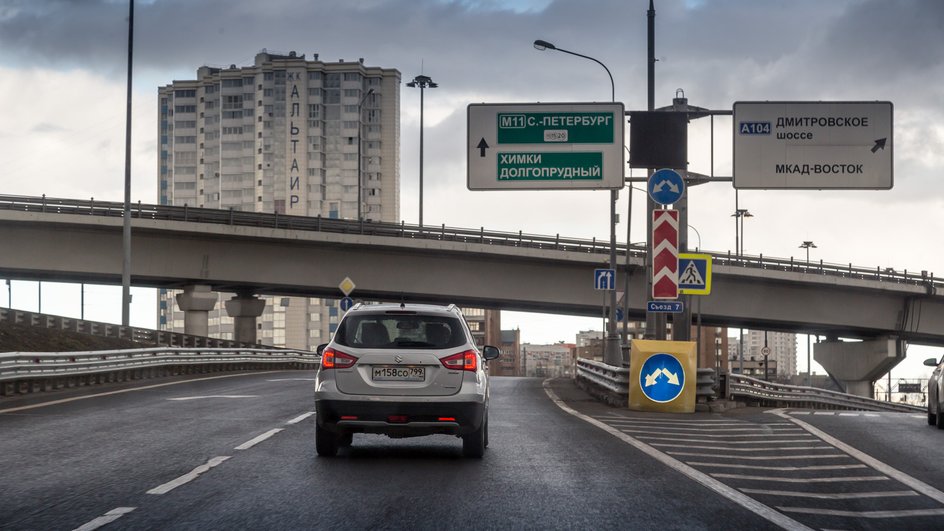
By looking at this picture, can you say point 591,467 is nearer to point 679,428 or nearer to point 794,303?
point 679,428

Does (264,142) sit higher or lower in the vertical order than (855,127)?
higher

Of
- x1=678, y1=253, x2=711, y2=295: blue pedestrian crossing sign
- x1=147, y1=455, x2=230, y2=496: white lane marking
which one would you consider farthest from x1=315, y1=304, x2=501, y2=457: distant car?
x1=678, y1=253, x2=711, y2=295: blue pedestrian crossing sign

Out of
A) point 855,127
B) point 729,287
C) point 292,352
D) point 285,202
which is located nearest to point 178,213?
point 292,352

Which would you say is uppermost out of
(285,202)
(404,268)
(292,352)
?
(285,202)

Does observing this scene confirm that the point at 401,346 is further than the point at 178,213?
No

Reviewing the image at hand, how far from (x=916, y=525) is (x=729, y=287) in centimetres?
4762

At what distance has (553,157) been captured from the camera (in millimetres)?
23969

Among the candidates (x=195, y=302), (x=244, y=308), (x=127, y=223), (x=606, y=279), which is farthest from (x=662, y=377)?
(x=244, y=308)

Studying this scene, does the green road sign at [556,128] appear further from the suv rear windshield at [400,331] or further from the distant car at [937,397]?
the suv rear windshield at [400,331]

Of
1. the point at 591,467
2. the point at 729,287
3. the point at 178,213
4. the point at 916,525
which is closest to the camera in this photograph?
the point at 916,525

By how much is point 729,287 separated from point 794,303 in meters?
3.38

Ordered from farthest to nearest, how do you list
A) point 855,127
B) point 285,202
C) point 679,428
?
1. point 285,202
2. point 855,127
3. point 679,428

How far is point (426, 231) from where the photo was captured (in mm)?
52156

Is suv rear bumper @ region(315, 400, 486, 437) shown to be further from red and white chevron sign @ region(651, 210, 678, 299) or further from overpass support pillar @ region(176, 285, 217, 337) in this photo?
overpass support pillar @ region(176, 285, 217, 337)
